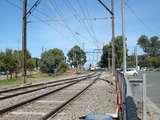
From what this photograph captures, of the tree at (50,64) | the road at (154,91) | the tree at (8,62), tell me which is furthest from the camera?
the tree at (50,64)

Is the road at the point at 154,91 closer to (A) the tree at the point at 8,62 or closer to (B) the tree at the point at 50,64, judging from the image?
(A) the tree at the point at 8,62

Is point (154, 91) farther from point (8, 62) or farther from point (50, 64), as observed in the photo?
point (50, 64)

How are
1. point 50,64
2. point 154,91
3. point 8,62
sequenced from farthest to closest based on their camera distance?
point 50,64 → point 8,62 → point 154,91

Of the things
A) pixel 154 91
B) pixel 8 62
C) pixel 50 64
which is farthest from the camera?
pixel 50 64

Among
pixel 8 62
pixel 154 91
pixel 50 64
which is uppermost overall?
pixel 50 64

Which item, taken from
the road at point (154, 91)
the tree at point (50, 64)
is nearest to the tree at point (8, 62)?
the road at point (154, 91)

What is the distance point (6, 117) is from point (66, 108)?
3.75 m

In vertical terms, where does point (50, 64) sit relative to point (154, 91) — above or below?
above

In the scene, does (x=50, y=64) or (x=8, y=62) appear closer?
(x=8, y=62)

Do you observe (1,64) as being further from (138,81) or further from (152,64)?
(152,64)

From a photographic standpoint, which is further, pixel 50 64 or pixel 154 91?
pixel 50 64

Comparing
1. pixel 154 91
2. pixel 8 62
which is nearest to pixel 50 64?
pixel 8 62

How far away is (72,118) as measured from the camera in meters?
13.2

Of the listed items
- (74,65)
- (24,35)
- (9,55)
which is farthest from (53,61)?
(74,65)
